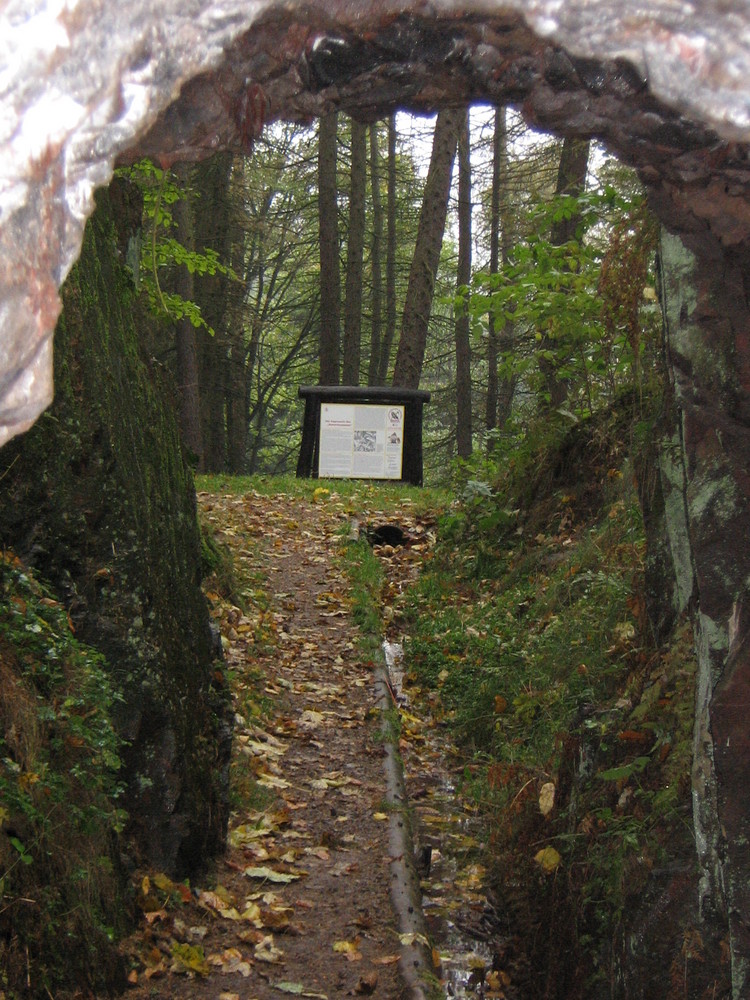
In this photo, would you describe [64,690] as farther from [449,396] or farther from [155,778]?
[449,396]

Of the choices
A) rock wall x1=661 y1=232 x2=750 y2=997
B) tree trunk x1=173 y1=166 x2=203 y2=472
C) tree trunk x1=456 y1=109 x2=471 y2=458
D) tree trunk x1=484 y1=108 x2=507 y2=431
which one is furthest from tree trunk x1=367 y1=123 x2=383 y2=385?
rock wall x1=661 y1=232 x2=750 y2=997

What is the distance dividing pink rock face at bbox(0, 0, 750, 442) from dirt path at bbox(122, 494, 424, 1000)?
3.21m

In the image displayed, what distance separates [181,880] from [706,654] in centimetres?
280

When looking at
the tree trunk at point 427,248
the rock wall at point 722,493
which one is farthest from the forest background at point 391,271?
the rock wall at point 722,493

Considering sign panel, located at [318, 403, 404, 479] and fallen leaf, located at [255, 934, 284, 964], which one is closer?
fallen leaf, located at [255, 934, 284, 964]

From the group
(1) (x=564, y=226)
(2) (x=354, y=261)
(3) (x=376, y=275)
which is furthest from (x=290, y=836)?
(3) (x=376, y=275)

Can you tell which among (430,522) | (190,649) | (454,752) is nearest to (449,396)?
(430,522)

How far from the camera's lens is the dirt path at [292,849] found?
13.7ft

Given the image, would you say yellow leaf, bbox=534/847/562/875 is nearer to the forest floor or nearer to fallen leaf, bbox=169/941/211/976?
the forest floor

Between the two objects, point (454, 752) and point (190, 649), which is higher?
point (190, 649)

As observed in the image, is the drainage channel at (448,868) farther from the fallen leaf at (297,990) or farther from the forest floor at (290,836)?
the fallen leaf at (297,990)

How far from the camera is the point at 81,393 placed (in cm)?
430

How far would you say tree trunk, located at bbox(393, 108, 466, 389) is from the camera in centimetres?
1705

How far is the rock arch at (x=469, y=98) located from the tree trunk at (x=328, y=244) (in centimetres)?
1714
